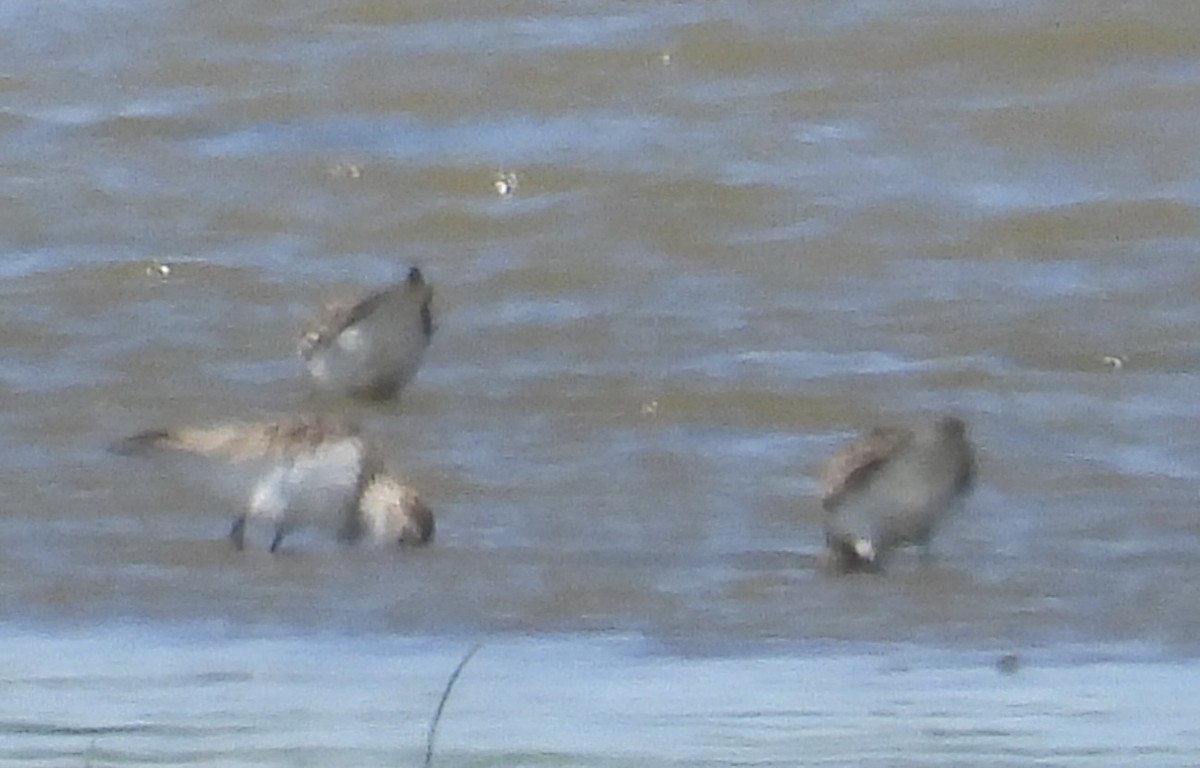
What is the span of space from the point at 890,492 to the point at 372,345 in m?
1.48

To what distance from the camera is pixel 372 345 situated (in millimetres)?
7742

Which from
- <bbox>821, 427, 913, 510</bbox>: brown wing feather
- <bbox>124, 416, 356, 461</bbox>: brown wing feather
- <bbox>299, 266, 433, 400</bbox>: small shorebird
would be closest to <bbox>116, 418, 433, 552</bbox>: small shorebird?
<bbox>124, 416, 356, 461</bbox>: brown wing feather

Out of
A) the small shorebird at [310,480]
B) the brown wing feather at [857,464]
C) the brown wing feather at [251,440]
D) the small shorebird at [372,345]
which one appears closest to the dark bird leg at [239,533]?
the small shorebird at [310,480]

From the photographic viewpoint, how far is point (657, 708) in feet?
17.8

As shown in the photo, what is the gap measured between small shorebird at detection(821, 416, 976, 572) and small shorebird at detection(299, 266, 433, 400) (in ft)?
4.28

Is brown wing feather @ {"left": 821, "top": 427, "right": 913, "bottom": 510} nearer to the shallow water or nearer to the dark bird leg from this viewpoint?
the shallow water

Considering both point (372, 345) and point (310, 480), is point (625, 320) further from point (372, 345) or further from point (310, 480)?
point (310, 480)

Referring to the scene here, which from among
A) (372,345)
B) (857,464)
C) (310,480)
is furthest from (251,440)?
(372,345)

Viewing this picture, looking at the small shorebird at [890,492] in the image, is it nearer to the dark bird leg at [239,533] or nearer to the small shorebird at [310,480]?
the small shorebird at [310,480]

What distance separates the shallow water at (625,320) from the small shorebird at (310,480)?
0.07 metres

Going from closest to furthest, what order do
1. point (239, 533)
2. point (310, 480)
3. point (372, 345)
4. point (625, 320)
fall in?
point (310, 480)
point (239, 533)
point (372, 345)
point (625, 320)

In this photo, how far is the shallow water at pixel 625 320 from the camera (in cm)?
619

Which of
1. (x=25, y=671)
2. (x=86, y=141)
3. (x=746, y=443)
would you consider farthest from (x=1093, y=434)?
(x=86, y=141)

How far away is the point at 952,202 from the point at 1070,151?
543 millimetres
